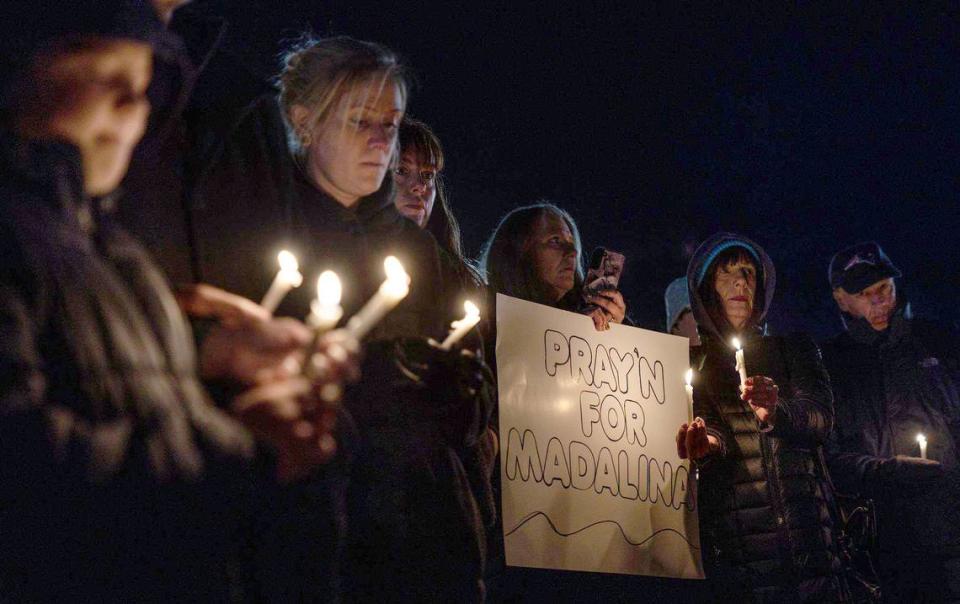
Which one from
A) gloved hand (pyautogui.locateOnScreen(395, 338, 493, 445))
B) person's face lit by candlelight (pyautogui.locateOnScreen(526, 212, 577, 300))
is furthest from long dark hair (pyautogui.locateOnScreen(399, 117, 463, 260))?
gloved hand (pyautogui.locateOnScreen(395, 338, 493, 445))

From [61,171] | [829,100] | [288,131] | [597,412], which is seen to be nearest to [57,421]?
[61,171]

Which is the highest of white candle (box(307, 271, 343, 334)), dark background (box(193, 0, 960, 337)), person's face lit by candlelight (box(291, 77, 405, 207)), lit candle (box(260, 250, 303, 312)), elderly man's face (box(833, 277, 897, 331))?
dark background (box(193, 0, 960, 337))

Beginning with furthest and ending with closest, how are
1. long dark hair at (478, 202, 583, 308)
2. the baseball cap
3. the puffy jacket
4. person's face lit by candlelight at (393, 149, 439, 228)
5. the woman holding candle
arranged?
the baseball cap < long dark hair at (478, 202, 583, 308) < person's face lit by candlelight at (393, 149, 439, 228) < the woman holding candle < the puffy jacket

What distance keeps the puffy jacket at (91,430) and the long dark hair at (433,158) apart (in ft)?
7.66

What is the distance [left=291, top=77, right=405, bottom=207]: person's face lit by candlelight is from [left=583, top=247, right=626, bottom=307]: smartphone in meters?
1.45

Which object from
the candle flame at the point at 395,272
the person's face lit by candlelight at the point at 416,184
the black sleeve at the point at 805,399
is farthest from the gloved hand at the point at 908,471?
the candle flame at the point at 395,272

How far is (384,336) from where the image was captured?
2650mm

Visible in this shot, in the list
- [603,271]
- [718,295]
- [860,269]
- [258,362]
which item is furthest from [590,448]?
[860,269]

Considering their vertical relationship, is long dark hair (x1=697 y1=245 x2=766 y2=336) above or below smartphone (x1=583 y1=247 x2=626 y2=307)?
above

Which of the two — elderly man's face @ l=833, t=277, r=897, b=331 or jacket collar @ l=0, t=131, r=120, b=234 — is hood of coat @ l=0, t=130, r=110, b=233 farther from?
elderly man's face @ l=833, t=277, r=897, b=331

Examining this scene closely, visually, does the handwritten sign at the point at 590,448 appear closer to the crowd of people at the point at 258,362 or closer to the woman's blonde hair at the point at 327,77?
the crowd of people at the point at 258,362

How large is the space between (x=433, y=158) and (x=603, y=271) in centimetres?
85

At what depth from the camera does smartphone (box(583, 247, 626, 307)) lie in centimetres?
404

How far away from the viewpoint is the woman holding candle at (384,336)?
245 centimetres
